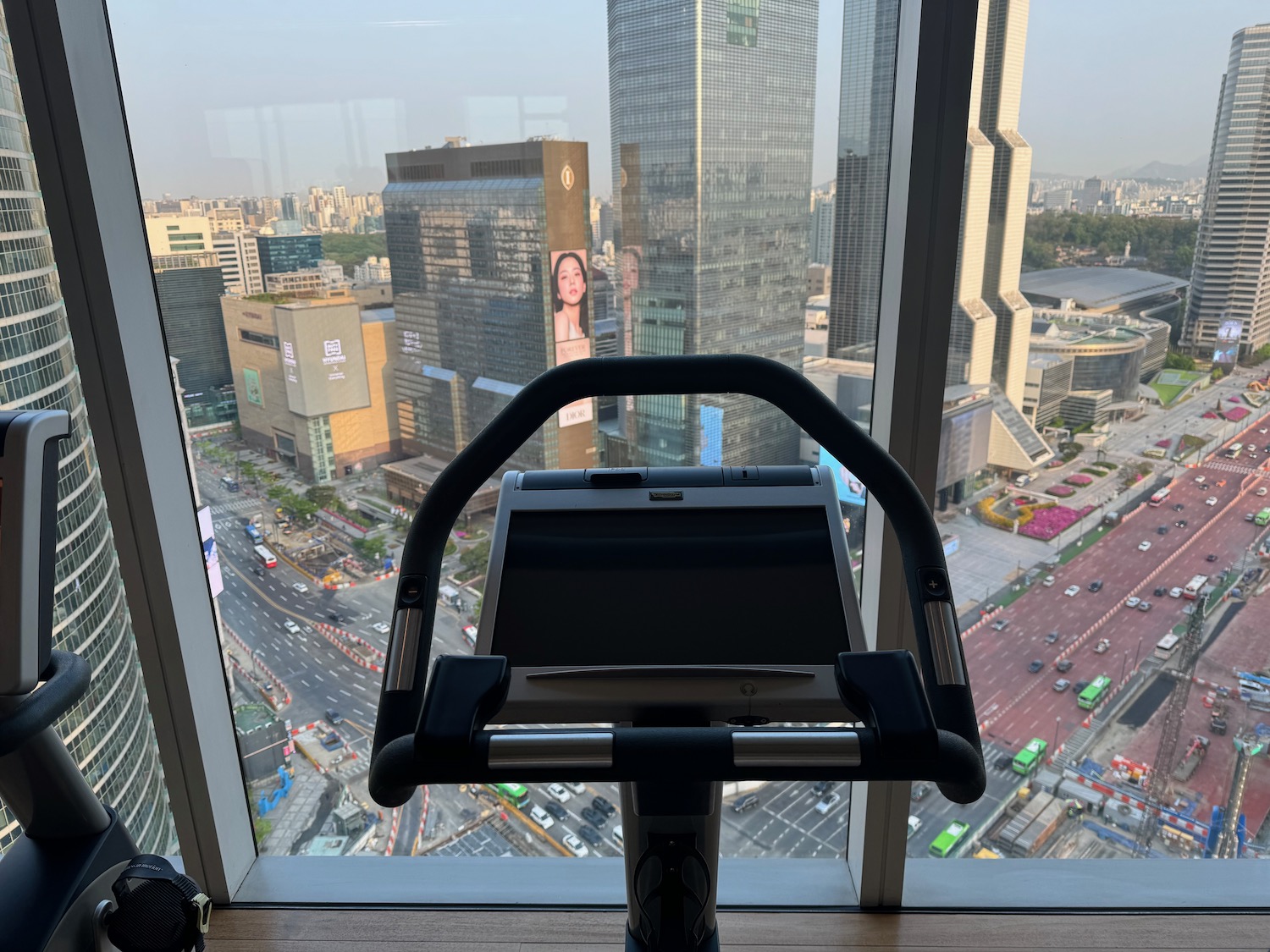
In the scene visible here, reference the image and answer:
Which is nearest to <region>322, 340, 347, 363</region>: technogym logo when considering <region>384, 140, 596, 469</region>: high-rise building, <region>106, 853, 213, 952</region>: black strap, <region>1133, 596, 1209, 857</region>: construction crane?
<region>384, 140, 596, 469</region>: high-rise building

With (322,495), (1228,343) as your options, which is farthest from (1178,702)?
(322,495)

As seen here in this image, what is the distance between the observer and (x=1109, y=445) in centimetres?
192

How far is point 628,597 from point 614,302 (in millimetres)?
965

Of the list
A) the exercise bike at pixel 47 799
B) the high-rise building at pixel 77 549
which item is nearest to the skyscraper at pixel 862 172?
the exercise bike at pixel 47 799

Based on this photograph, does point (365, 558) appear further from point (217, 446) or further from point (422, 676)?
point (422, 676)

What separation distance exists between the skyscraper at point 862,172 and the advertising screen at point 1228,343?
776 millimetres

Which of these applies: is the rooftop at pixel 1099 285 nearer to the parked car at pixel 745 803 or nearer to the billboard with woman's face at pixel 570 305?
the billboard with woman's face at pixel 570 305

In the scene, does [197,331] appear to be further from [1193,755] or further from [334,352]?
[1193,755]

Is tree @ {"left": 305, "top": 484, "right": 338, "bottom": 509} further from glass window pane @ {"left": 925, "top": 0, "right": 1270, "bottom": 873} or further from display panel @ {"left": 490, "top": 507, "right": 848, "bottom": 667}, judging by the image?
glass window pane @ {"left": 925, "top": 0, "right": 1270, "bottom": 873}

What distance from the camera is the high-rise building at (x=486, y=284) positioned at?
6.08 ft

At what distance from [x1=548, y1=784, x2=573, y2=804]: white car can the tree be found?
0.90 metres

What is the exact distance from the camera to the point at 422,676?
1023 millimetres

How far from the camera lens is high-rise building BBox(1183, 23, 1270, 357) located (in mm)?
1702

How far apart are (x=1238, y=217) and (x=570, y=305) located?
1448 millimetres
